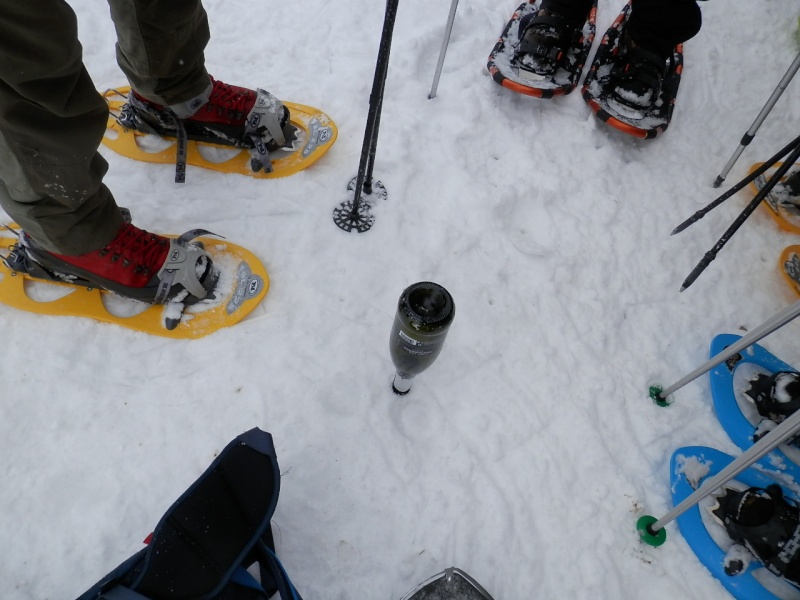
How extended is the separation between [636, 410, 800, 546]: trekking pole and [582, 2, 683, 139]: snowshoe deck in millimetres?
1777

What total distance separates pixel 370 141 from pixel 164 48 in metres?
0.84

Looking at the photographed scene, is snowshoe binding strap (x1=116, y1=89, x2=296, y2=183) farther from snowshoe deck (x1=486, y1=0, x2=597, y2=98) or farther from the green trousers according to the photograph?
snowshoe deck (x1=486, y1=0, x2=597, y2=98)

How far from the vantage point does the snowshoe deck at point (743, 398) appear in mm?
1943

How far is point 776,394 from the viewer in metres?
1.95

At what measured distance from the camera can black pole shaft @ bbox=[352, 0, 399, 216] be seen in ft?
4.87

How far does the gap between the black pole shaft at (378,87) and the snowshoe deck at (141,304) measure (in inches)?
23.0

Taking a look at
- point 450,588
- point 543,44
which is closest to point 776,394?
point 450,588

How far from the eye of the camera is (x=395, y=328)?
4.69 feet

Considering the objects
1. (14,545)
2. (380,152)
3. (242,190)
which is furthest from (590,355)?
(14,545)

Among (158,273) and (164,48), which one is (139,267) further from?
(164,48)

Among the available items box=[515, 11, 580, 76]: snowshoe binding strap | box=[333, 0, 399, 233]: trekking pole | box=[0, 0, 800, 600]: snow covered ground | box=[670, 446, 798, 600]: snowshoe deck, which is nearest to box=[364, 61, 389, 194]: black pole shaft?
box=[333, 0, 399, 233]: trekking pole

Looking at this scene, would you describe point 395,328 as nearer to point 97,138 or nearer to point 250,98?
point 97,138

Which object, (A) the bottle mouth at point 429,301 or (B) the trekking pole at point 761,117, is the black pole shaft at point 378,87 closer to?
(A) the bottle mouth at point 429,301

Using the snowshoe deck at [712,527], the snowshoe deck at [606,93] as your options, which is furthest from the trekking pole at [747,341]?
the snowshoe deck at [606,93]
